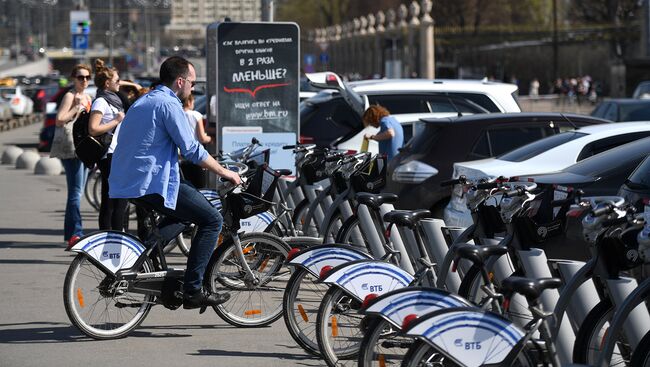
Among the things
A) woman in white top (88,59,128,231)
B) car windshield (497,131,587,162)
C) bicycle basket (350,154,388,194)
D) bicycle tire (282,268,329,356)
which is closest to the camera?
bicycle tire (282,268,329,356)

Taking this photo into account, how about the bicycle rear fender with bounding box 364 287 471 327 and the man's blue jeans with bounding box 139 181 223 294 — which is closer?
the bicycle rear fender with bounding box 364 287 471 327

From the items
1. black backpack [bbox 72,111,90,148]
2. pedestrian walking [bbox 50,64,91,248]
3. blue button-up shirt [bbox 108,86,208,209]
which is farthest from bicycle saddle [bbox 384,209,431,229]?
pedestrian walking [bbox 50,64,91,248]

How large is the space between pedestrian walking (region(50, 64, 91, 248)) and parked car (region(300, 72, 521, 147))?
Result: 11.6 ft

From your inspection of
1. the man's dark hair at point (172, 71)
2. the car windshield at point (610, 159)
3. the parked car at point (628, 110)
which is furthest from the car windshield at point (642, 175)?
the parked car at point (628, 110)

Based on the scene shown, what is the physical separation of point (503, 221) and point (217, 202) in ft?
12.3

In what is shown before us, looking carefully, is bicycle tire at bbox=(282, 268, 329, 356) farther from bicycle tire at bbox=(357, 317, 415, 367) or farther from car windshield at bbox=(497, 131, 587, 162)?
car windshield at bbox=(497, 131, 587, 162)

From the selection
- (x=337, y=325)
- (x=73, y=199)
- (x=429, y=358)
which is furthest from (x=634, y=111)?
(x=429, y=358)

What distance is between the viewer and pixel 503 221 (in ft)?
22.3

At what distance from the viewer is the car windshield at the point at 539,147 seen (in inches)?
434

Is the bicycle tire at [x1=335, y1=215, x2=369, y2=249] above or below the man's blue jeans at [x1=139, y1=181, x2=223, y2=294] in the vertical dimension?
below

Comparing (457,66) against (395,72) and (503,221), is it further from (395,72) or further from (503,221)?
(503,221)

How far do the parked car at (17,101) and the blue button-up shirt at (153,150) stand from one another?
143 feet

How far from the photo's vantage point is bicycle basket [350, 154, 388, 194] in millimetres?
9227

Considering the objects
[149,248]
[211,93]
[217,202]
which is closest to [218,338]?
[149,248]
